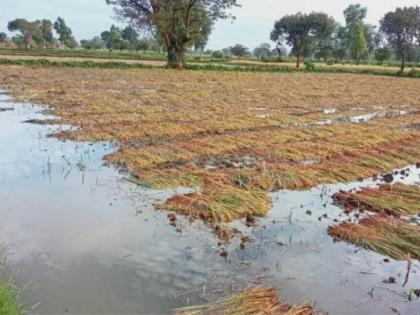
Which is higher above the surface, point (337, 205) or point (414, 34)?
point (414, 34)

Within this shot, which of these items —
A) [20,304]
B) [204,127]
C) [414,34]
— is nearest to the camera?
[20,304]

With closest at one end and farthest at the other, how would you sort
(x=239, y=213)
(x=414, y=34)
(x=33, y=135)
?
(x=239, y=213), (x=33, y=135), (x=414, y=34)

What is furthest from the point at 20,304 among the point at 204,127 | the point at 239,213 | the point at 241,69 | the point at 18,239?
the point at 241,69

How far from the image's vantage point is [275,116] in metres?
15.2

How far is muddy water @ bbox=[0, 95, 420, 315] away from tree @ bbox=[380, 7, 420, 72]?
6168 centimetres

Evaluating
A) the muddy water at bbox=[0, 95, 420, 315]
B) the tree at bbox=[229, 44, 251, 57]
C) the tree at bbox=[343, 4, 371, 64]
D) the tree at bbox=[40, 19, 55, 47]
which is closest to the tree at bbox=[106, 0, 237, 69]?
the muddy water at bbox=[0, 95, 420, 315]

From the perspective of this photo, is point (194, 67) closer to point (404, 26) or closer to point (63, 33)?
point (404, 26)

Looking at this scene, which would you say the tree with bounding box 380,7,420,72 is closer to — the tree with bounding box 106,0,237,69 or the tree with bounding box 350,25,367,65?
the tree with bounding box 350,25,367,65

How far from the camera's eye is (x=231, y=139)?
441 inches

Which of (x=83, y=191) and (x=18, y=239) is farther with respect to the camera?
Result: (x=83, y=191)

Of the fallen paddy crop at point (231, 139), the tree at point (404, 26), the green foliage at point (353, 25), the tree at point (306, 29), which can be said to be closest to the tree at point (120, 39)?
the tree at point (306, 29)

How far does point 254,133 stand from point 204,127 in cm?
160

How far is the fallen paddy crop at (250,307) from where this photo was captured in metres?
4.06

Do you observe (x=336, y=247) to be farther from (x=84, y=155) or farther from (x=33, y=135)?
(x=33, y=135)
